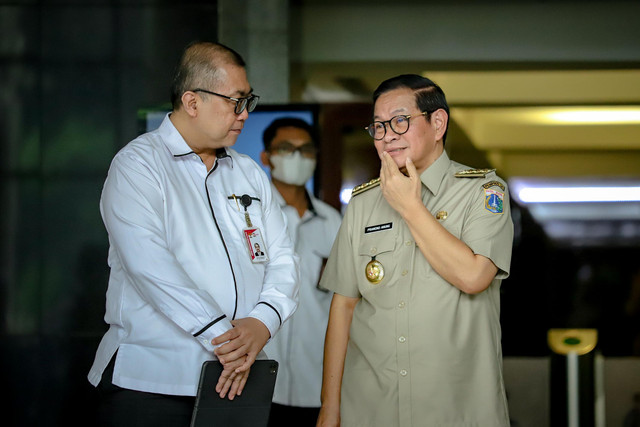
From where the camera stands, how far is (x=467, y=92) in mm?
4746

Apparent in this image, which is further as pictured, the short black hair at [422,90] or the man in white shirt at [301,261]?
the man in white shirt at [301,261]

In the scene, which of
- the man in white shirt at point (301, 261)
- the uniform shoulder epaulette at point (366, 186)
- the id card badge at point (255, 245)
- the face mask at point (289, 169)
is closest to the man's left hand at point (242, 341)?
the id card badge at point (255, 245)

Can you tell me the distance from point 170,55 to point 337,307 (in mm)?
2400

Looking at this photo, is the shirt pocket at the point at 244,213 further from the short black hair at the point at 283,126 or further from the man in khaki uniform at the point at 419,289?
the short black hair at the point at 283,126

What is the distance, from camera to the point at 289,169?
4.32m

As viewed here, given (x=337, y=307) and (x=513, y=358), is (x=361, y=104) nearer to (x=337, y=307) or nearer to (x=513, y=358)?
(x=513, y=358)

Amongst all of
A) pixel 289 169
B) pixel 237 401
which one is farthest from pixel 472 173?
pixel 289 169

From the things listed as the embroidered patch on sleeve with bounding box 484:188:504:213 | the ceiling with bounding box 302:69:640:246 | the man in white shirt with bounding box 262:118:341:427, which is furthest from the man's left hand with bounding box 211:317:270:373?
the ceiling with bounding box 302:69:640:246

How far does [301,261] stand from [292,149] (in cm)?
63

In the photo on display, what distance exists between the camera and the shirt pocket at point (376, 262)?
2.44 metres

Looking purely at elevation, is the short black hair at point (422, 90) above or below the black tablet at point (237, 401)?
above

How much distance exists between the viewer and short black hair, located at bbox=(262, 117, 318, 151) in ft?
14.2

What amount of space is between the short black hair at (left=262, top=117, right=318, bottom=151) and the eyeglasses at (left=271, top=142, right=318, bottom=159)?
0.04 m

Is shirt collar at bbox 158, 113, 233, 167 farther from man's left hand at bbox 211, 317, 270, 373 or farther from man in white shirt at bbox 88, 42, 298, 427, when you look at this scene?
man's left hand at bbox 211, 317, 270, 373
